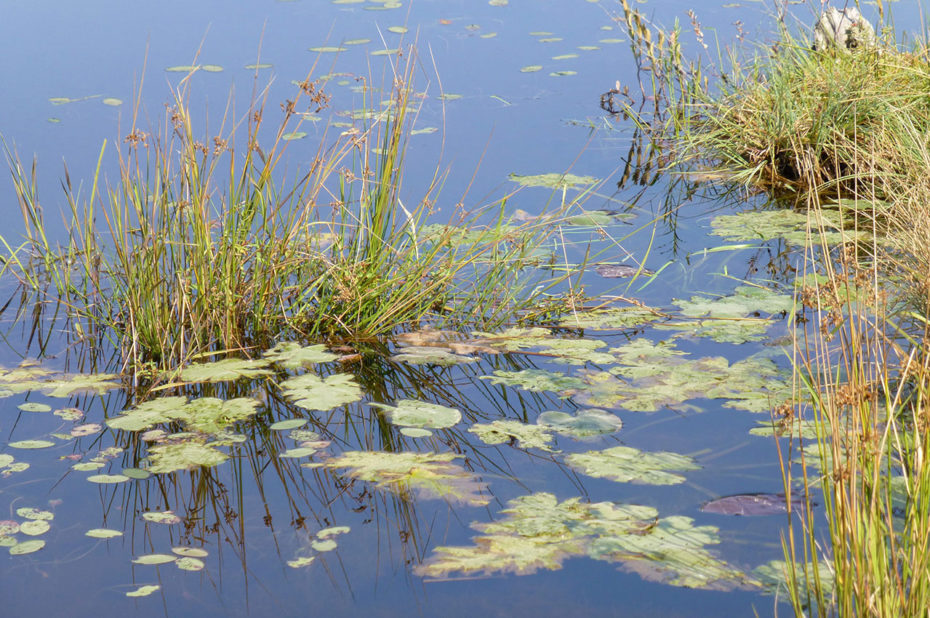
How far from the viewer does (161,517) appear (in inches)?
94.2

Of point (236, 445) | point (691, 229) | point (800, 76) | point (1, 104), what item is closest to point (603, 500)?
point (236, 445)

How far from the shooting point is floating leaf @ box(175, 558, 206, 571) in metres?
2.22

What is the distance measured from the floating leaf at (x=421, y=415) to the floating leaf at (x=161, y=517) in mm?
657

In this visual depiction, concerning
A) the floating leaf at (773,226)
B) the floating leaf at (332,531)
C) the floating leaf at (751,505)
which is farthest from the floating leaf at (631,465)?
the floating leaf at (773,226)

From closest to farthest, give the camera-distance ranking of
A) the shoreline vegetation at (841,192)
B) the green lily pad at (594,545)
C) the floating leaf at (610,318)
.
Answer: the shoreline vegetation at (841,192) → the green lily pad at (594,545) → the floating leaf at (610,318)

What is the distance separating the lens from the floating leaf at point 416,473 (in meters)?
2.46

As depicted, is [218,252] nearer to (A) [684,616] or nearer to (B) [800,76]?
(A) [684,616]

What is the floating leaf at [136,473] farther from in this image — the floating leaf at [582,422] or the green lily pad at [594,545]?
the floating leaf at [582,422]

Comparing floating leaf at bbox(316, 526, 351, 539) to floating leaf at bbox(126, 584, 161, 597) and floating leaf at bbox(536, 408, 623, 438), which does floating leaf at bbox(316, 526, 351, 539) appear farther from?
floating leaf at bbox(536, 408, 623, 438)

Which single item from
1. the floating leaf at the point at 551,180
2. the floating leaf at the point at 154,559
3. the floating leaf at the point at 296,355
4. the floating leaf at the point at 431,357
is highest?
the floating leaf at the point at 551,180

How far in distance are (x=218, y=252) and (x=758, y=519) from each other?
5.95 ft

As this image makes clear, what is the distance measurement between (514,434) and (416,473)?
34cm

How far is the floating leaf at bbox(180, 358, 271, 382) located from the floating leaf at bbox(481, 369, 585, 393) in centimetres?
71

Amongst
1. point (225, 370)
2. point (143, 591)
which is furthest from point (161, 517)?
point (225, 370)
